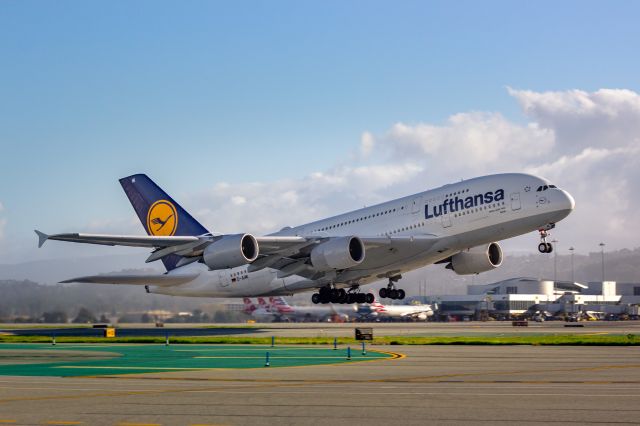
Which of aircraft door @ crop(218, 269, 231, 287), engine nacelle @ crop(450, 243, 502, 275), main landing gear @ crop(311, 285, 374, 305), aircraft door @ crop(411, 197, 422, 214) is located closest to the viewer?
aircraft door @ crop(411, 197, 422, 214)

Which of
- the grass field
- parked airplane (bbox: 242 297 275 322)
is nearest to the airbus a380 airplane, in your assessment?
the grass field

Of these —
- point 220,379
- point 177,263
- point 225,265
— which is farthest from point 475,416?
point 177,263

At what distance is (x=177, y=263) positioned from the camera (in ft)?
246

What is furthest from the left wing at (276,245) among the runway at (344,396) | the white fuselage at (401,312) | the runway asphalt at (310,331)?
the white fuselage at (401,312)

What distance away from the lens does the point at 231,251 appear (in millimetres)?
52875

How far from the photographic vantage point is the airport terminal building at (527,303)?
5946 inches

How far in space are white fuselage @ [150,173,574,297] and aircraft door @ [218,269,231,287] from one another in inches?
281

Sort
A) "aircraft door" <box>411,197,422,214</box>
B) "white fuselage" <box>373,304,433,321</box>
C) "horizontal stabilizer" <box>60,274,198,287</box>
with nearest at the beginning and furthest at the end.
Result: "aircraft door" <box>411,197,422,214</box>
"horizontal stabilizer" <box>60,274,198,287</box>
"white fuselage" <box>373,304,433,321</box>

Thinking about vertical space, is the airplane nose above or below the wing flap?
above

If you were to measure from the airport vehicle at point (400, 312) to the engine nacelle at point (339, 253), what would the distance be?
66.4 m

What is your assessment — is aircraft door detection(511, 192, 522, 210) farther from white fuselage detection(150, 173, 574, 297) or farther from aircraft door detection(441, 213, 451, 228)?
aircraft door detection(441, 213, 451, 228)

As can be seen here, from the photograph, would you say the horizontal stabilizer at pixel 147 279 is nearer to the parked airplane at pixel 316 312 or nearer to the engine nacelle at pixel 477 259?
the parked airplane at pixel 316 312

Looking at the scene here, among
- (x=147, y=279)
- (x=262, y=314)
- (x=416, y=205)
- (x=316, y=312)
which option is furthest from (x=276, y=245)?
(x=262, y=314)

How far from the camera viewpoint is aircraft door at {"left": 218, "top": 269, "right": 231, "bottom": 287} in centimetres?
7181
